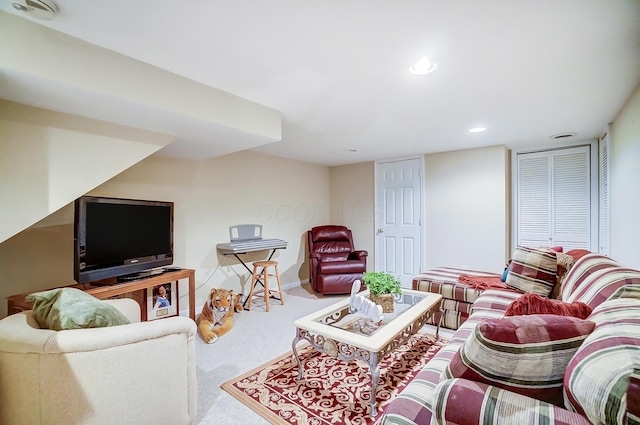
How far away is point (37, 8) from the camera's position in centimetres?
129

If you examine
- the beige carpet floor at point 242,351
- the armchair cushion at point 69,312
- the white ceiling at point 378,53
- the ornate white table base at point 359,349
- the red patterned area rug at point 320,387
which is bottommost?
the beige carpet floor at point 242,351

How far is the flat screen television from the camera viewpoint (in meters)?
2.14

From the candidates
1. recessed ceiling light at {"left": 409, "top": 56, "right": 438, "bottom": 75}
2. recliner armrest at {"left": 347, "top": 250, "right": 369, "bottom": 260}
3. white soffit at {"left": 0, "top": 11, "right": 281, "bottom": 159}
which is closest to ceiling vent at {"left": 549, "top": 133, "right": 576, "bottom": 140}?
recessed ceiling light at {"left": 409, "top": 56, "right": 438, "bottom": 75}

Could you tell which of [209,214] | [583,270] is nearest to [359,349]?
[583,270]

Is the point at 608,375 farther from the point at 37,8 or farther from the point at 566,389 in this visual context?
the point at 37,8

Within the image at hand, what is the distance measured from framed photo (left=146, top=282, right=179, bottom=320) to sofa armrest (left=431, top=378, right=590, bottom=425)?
2.71m

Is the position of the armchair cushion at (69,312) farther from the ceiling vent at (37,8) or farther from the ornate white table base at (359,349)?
the ceiling vent at (37,8)

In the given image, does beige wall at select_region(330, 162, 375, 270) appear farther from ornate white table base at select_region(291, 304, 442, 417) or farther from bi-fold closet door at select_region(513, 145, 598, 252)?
ornate white table base at select_region(291, 304, 442, 417)

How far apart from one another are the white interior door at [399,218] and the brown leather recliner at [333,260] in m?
0.62

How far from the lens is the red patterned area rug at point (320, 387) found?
168 centimetres

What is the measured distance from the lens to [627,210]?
2332 mm

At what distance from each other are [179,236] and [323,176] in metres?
2.90

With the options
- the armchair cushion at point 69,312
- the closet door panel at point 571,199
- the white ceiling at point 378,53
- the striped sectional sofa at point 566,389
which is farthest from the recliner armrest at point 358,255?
the armchair cushion at point 69,312

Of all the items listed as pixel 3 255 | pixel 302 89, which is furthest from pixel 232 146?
pixel 3 255
